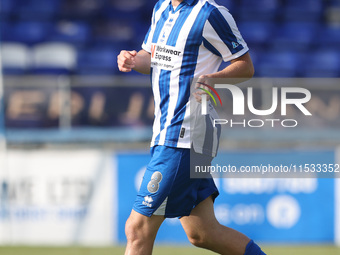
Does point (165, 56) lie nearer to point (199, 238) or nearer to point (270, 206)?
point (199, 238)

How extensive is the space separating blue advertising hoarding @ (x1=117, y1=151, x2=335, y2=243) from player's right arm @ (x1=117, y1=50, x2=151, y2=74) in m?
3.29

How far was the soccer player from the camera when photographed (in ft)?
12.1

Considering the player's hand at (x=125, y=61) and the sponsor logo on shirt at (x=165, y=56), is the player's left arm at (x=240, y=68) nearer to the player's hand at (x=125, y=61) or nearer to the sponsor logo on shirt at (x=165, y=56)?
the sponsor logo on shirt at (x=165, y=56)

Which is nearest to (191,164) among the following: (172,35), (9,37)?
(172,35)

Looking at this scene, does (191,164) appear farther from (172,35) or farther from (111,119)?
(111,119)

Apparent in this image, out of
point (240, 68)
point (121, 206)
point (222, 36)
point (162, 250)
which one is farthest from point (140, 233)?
point (121, 206)

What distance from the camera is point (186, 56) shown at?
Answer: 3.76 m

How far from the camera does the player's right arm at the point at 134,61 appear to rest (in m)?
3.80

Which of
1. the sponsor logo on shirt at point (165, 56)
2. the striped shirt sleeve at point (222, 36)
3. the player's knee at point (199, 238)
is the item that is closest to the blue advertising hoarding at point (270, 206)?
the player's knee at point (199, 238)

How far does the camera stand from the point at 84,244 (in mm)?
7176

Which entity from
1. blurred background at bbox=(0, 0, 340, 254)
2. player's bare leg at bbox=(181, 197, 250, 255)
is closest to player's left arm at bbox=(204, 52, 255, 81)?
player's bare leg at bbox=(181, 197, 250, 255)

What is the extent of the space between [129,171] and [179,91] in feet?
11.6

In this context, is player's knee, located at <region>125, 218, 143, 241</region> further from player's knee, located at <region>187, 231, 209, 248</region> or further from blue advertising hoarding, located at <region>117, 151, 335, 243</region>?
blue advertising hoarding, located at <region>117, 151, 335, 243</region>

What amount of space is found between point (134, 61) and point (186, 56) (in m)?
0.31
